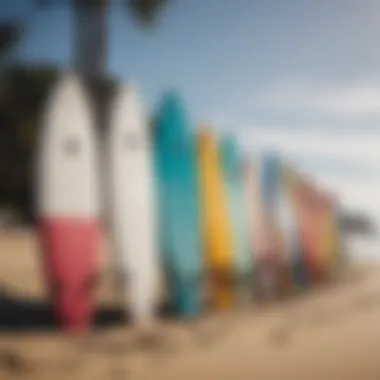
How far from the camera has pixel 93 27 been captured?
1.30 metres

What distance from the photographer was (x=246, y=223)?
4.58 feet

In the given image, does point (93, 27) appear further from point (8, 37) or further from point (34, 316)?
point (34, 316)

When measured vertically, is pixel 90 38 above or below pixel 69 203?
above

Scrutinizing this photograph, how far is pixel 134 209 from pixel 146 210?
0.09 ft

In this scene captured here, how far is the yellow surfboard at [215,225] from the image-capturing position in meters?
1.36

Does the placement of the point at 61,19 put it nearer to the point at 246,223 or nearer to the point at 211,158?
the point at 211,158

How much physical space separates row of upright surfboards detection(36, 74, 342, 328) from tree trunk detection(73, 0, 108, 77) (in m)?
0.04

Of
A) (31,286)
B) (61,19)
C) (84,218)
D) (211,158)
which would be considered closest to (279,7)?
(211,158)

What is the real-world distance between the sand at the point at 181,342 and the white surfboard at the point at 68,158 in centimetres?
10

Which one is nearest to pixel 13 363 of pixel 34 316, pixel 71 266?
pixel 34 316

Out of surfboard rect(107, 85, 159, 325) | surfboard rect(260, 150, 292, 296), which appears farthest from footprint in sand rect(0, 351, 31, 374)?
surfboard rect(260, 150, 292, 296)

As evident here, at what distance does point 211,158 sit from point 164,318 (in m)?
0.35

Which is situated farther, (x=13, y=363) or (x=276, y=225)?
(x=276, y=225)

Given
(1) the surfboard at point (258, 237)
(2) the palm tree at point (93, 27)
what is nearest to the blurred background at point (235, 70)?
(2) the palm tree at point (93, 27)
